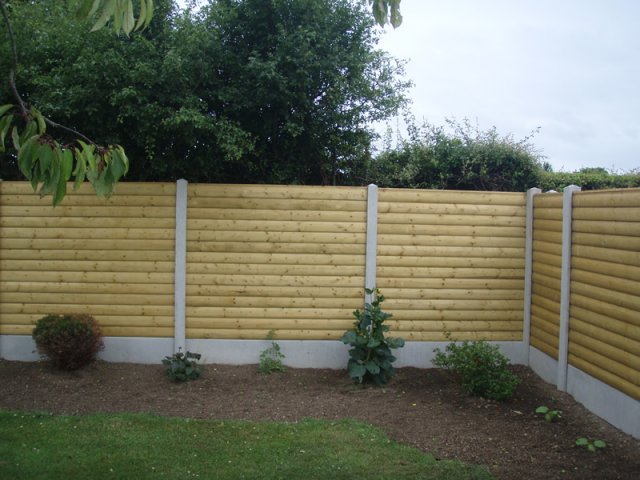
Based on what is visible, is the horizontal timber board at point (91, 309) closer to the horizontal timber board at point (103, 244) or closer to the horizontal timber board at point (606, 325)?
the horizontal timber board at point (103, 244)

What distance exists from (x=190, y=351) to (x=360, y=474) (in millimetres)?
3519

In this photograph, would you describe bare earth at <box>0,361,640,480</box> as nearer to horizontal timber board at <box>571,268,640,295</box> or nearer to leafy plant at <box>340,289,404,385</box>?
leafy plant at <box>340,289,404,385</box>

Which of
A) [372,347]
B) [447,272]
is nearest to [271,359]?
[372,347]

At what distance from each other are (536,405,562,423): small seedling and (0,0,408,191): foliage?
4.17 meters

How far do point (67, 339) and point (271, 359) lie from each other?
2.28 meters

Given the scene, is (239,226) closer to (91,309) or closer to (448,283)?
(91,309)

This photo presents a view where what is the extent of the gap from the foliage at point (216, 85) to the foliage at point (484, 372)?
10.8ft

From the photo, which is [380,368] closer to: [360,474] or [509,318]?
[509,318]

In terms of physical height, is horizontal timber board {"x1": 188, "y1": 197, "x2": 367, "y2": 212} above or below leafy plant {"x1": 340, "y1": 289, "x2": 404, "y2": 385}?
above

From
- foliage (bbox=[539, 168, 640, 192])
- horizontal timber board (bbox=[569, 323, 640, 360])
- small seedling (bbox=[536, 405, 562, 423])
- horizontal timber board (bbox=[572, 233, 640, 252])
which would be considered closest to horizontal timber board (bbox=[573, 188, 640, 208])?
horizontal timber board (bbox=[572, 233, 640, 252])

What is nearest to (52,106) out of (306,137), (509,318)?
(306,137)

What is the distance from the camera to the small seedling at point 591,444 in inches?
212

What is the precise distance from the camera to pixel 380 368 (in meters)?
7.44

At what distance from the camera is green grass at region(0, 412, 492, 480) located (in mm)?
4941
